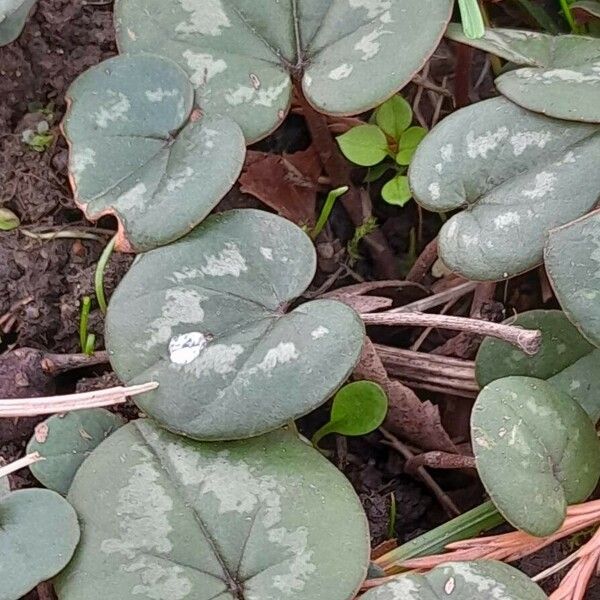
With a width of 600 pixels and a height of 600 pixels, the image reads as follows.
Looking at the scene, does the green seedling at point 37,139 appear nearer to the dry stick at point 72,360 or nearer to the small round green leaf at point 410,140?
the dry stick at point 72,360

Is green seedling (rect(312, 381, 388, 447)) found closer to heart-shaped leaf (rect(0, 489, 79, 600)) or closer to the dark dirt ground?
the dark dirt ground

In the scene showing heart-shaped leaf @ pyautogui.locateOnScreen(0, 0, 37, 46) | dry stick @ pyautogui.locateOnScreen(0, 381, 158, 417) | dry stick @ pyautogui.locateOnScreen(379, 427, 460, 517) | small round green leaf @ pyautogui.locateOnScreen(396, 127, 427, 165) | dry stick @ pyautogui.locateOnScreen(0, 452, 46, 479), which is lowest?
dry stick @ pyautogui.locateOnScreen(379, 427, 460, 517)

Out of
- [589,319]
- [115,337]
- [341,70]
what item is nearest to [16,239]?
[115,337]

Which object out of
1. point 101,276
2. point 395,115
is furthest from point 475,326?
point 101,276

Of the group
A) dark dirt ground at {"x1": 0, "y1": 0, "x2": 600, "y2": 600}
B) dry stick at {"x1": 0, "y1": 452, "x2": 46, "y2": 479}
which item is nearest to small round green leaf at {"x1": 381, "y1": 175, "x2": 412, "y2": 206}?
dark dirt ground at {"x1": 0, "y1": 0, "x2": 600, "y2": 600}

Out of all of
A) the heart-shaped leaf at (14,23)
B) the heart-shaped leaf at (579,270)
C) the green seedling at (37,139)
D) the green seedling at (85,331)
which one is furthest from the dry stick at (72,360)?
the heart-shaped leaf at (579,270)
